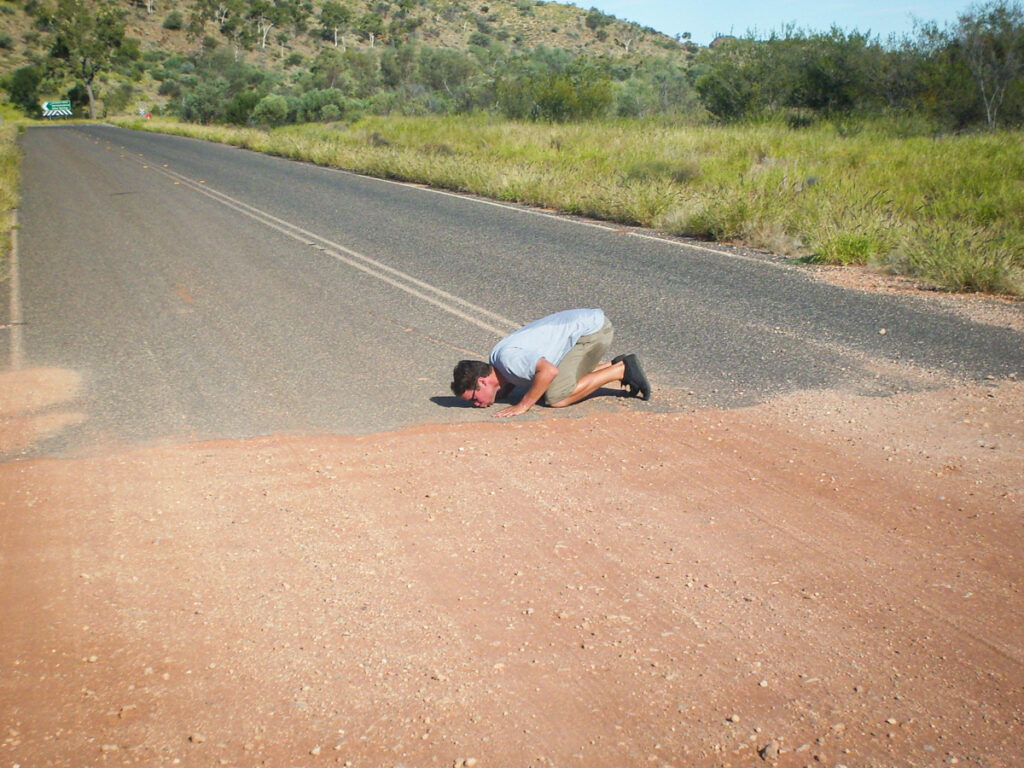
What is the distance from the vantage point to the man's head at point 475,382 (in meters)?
5.72

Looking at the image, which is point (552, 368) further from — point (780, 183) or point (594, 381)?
point (780, 183)

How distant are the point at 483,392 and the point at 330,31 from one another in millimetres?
107051

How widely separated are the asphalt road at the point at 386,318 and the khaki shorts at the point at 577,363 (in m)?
0.28

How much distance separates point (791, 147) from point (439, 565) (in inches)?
646

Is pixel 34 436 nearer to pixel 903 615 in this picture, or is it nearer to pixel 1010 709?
pixel 903 615

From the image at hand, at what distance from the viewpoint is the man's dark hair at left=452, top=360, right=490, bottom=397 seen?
5715 millimetres

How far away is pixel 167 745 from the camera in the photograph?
2.79m

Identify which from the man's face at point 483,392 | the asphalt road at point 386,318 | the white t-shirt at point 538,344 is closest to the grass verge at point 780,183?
the asphalt road at point 386,318

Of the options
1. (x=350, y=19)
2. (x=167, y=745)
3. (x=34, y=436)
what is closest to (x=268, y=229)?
(x=34, y=436)

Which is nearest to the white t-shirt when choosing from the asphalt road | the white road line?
the asphalt road

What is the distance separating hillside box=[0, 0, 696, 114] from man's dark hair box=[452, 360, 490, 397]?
88038mm

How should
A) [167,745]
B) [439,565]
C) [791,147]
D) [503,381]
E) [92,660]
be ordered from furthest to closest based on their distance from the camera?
[791,147] → [503,381] → [439,565] → [92,660] → [167,745]

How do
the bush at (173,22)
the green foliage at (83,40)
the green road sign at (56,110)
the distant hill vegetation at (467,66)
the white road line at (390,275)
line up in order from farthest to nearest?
the bush at (173,22), the green foliage at (83,40), the green road sign at (56,110), the distant hill vegetation at (467,66), the white road line at (390,275)

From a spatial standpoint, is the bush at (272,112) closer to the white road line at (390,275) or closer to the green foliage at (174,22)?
the white road line at (390,275)
